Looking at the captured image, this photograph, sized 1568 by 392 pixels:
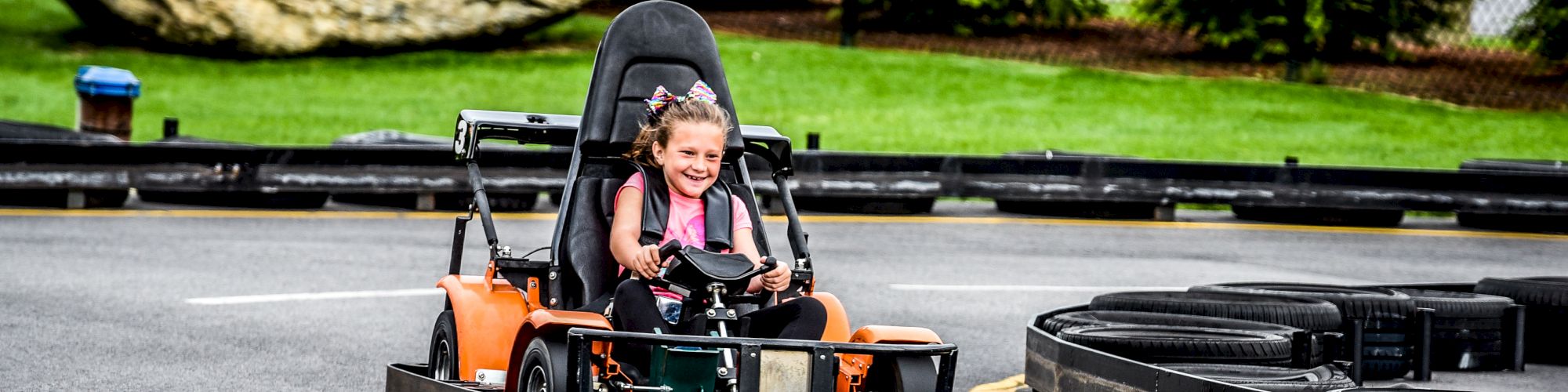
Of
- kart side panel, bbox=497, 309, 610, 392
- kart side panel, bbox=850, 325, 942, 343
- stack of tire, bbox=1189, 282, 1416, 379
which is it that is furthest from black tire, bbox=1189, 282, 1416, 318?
kart side panel, bbox=497, 309, 610, 392

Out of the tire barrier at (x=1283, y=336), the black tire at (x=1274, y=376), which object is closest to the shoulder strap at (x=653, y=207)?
the tire barrier at (x=1283, y=336)

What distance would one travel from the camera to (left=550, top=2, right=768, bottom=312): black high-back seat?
6.18 meters

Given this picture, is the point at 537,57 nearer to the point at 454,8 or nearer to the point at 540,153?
the point at 454,8

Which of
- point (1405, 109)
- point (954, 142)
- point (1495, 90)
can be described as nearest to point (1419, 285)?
point (954, 142)

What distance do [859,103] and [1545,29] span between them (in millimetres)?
10584

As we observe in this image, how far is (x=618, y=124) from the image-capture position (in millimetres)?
6500

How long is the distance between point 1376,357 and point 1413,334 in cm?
21

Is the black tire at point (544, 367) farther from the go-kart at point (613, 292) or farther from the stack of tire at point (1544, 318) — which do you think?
the stack of tire at point (1544, 318)

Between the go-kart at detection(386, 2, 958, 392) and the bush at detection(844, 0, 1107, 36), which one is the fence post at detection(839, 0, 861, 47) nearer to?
the bush at detection(844, 0, 1107, 36)

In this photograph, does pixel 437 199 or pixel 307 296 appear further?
pixel 437 199

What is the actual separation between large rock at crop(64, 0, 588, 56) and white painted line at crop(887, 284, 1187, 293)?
19752 millimetres

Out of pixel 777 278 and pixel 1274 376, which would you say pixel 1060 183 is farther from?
pixel 777 278

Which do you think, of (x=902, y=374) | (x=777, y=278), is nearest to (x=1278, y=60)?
(x=777, y=278)

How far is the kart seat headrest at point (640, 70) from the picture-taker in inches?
255
